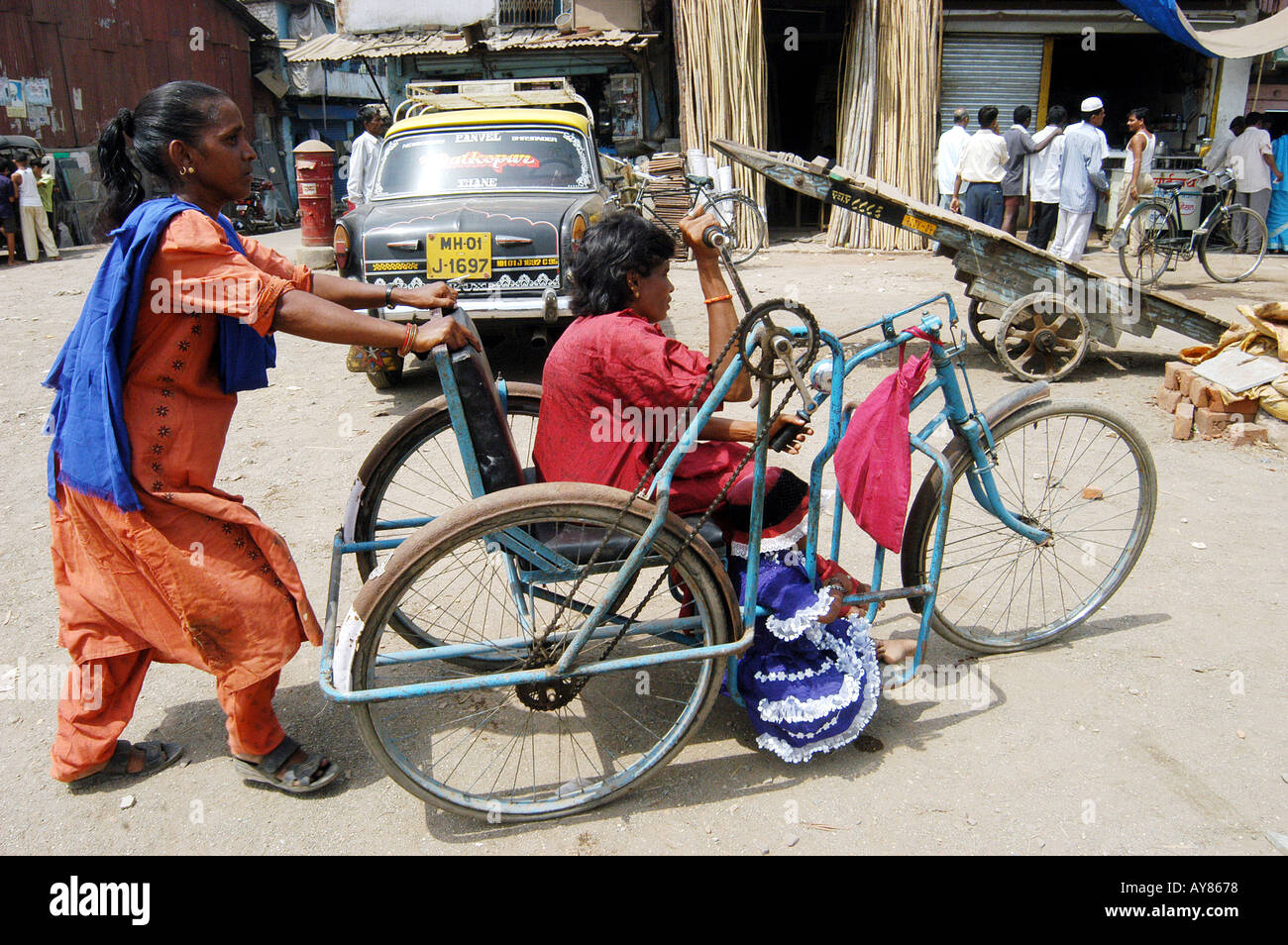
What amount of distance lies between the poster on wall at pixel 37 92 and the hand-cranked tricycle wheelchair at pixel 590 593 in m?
18.4

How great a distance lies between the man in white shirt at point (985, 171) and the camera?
372 inches

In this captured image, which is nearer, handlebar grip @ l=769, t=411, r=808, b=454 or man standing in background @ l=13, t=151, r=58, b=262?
handlebar grip @ l=769, t=411, r=808, b=454

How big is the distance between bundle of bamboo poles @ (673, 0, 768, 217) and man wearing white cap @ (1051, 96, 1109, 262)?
14.0 ft

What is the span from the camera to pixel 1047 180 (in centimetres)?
902

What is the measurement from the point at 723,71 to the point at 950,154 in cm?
318

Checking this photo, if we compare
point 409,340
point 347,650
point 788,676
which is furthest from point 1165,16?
point 347,650

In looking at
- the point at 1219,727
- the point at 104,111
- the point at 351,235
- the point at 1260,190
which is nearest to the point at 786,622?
the point at 1219,727

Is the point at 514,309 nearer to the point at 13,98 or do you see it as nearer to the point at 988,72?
the point at 988,72

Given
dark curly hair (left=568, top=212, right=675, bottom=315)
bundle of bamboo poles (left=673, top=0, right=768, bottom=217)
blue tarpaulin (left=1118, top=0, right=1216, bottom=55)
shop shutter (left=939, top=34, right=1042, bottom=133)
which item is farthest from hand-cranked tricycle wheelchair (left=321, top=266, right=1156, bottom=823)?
shop shutter (left=939, top=34, right=1042, bottom=133)

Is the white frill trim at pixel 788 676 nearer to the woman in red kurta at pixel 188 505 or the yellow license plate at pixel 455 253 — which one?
the woman in red kurta at pixel 188 505

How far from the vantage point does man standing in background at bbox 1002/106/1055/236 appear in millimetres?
9508

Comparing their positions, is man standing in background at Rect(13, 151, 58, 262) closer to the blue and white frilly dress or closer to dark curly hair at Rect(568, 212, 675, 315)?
dark curly hair at Rect(568, 212, 675, 315)

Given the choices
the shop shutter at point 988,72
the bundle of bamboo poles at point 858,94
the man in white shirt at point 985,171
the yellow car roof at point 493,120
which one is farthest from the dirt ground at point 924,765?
the shop shutter at point 988,72

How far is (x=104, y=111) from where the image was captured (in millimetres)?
18750
